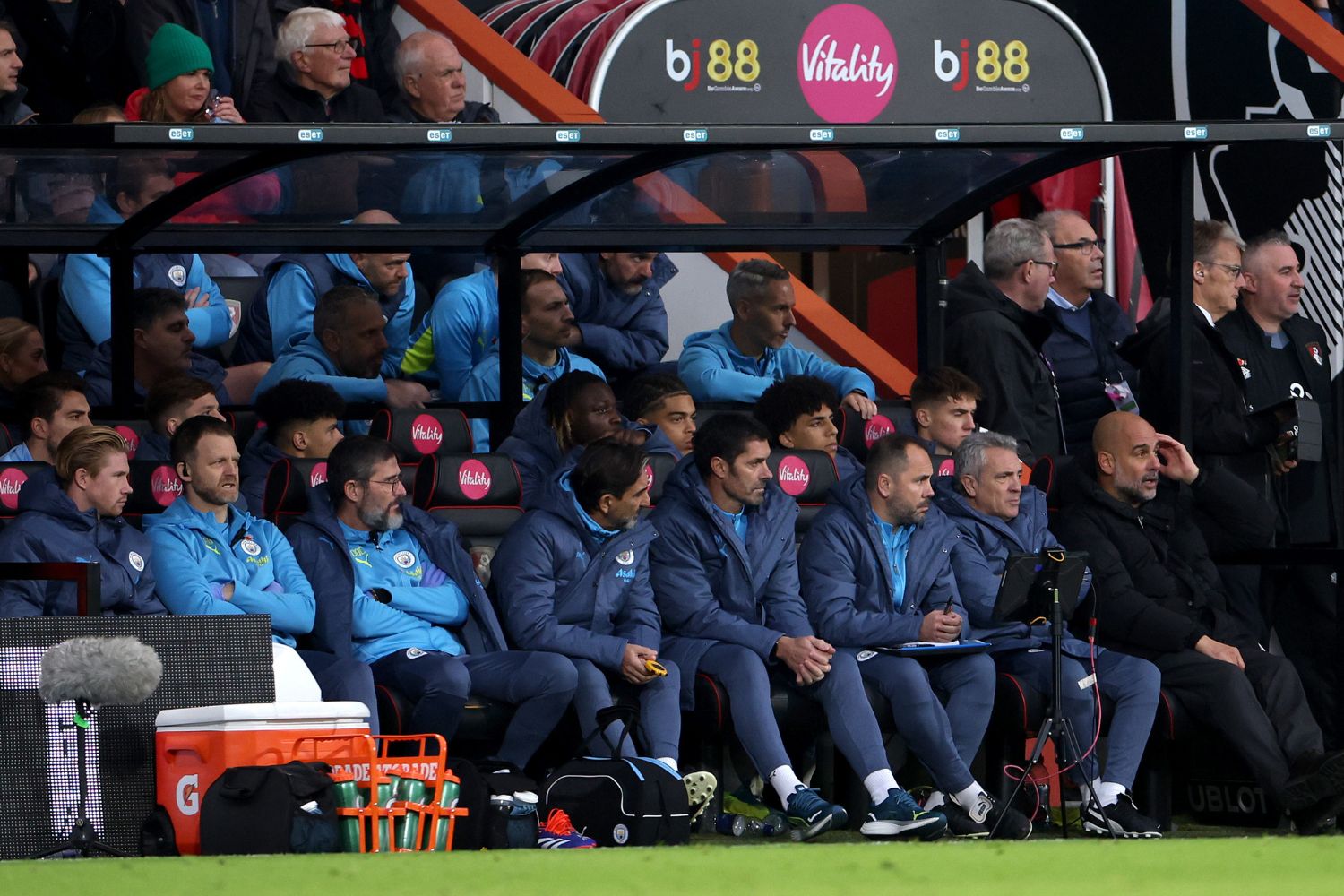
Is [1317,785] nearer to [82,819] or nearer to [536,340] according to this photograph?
[536,340]

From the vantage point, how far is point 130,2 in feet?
37.8

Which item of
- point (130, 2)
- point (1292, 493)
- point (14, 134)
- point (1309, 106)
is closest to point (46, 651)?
point (14, 134)

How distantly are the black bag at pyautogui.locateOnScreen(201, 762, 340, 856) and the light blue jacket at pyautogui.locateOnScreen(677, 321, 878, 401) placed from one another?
14.3ft

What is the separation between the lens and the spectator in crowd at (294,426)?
31.1ft

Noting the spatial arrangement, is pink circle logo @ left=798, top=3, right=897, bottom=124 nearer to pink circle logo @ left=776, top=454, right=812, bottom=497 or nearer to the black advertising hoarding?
the black advertising hoarding

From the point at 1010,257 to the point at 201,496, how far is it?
166 inches

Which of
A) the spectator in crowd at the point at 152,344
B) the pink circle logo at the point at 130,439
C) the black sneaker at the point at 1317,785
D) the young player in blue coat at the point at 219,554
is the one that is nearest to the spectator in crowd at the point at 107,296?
the spectator in crowd at the point at 152,344

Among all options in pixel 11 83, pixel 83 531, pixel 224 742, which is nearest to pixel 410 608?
pixel 83 531

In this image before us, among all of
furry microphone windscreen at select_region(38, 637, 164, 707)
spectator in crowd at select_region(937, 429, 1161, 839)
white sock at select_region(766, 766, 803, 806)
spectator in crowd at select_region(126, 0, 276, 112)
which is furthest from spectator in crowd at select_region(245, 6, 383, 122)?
furry microphone windscreen at select_region(38, 637, 164, 707)

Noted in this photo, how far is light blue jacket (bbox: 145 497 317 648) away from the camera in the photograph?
848 cm

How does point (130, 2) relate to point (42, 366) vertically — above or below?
above

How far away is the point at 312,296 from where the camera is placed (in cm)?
1074

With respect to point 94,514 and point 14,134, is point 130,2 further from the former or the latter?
point 94,514

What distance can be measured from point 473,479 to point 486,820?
2407 millimetres
